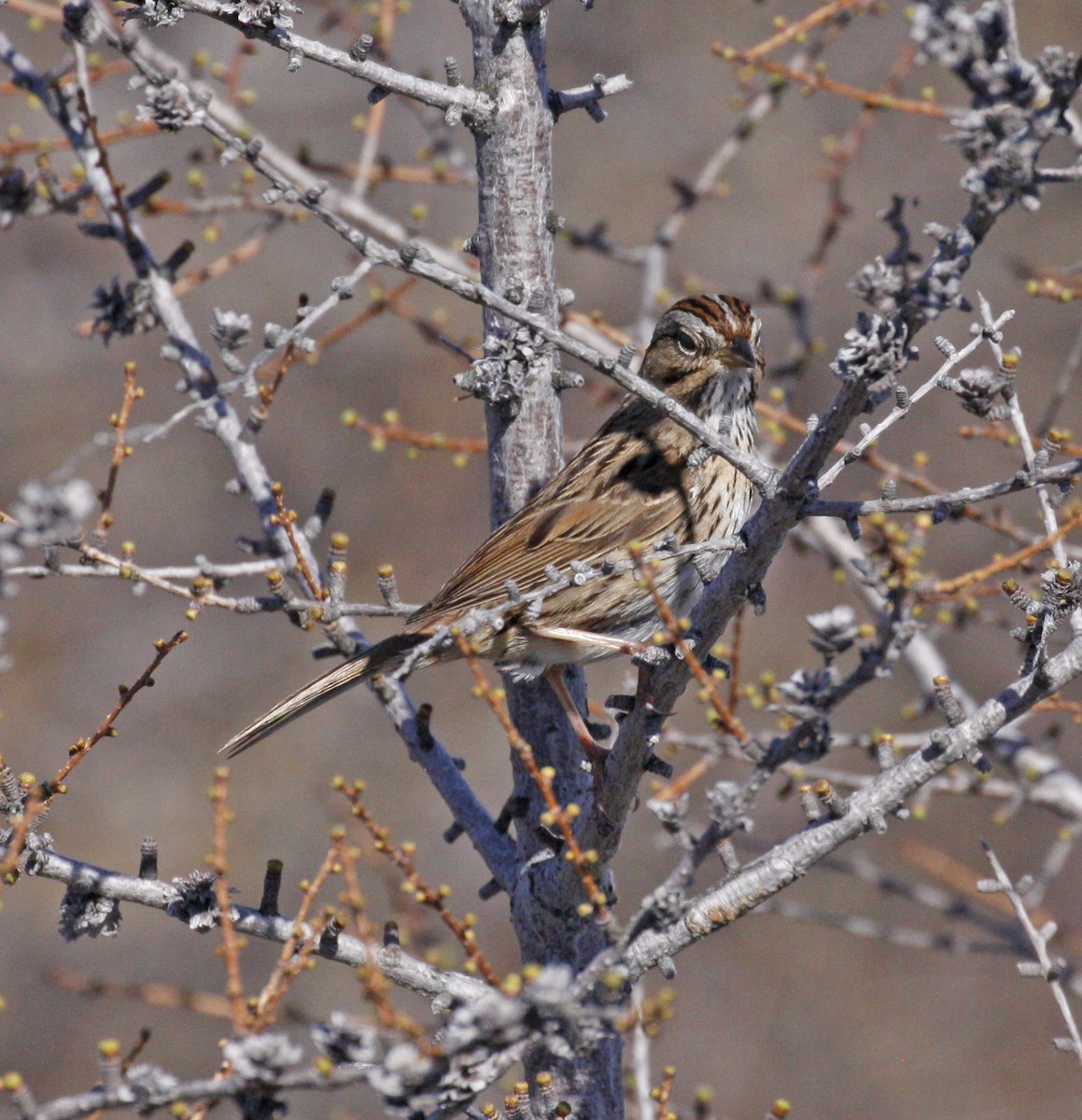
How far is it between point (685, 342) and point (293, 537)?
5.74 ft

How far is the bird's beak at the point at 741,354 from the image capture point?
14.2 ft

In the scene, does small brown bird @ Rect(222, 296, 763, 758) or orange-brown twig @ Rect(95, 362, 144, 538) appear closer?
orange-brown twig @ Rect(95, 362, 144, 538)

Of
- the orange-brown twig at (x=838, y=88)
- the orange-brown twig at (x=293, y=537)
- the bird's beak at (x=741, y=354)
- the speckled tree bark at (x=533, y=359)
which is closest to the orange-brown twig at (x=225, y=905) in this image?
the orange-brown twig at (x=293, y=537)

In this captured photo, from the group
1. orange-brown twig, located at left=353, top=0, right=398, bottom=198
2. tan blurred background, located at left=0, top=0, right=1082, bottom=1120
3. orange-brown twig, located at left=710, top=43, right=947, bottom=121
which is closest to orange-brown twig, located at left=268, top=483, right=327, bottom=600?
orange-brown twig, located at left=353, top=0, right=398, bottom=198

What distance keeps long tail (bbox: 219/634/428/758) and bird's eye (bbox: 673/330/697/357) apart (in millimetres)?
1398

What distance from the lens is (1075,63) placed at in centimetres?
191

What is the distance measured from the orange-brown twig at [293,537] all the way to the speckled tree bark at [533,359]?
0.64 metres

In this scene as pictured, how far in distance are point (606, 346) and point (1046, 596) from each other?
8.81 ft

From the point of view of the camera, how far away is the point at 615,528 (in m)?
4.36

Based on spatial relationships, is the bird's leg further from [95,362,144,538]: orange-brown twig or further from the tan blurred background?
the tan blurred background

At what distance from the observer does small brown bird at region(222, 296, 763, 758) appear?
3965 mm

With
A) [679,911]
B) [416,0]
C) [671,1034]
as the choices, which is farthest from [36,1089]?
[416,0]

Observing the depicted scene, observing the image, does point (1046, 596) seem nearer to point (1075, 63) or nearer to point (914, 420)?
point (1075, 63)

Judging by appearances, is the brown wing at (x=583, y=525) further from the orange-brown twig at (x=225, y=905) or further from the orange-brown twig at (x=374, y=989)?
the orange-brown twig at (x=374, y=989)
